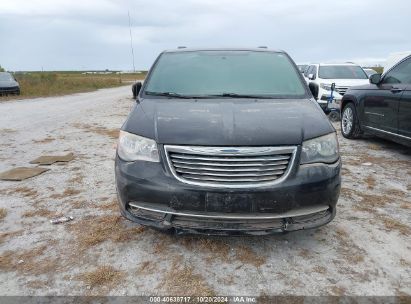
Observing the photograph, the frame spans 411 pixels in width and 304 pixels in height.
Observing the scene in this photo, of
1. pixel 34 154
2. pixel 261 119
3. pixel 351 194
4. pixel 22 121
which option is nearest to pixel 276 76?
pixel 261 119

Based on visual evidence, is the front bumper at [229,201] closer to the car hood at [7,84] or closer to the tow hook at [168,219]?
the tow hook at [168,219]

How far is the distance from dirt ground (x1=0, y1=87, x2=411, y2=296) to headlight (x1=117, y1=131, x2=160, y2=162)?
2.64 ft

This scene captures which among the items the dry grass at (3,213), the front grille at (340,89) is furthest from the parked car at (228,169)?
the front grille at (340,89)

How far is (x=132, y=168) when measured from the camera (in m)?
2.76

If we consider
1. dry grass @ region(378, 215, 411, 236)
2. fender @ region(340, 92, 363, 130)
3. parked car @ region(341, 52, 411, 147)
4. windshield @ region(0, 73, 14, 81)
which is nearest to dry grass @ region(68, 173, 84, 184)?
dry grass @ region(378, 215, 411, 236)

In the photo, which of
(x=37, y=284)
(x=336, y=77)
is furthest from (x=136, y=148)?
(x=336, y=77)

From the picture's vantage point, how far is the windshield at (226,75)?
3.68m

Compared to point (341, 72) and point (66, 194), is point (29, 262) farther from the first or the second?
point (341, 72)

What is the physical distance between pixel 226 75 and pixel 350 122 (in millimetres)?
4486

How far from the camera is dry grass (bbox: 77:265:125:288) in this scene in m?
2.53

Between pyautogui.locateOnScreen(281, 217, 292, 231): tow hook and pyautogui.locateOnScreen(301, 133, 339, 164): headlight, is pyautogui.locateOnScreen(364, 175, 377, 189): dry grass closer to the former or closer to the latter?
pyautogui.locateOnScreen(301, 133, 339, 164): headlight

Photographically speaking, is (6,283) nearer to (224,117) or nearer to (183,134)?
(183,134)

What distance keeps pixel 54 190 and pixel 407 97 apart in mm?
5174

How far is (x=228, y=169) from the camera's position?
256 centimetres
